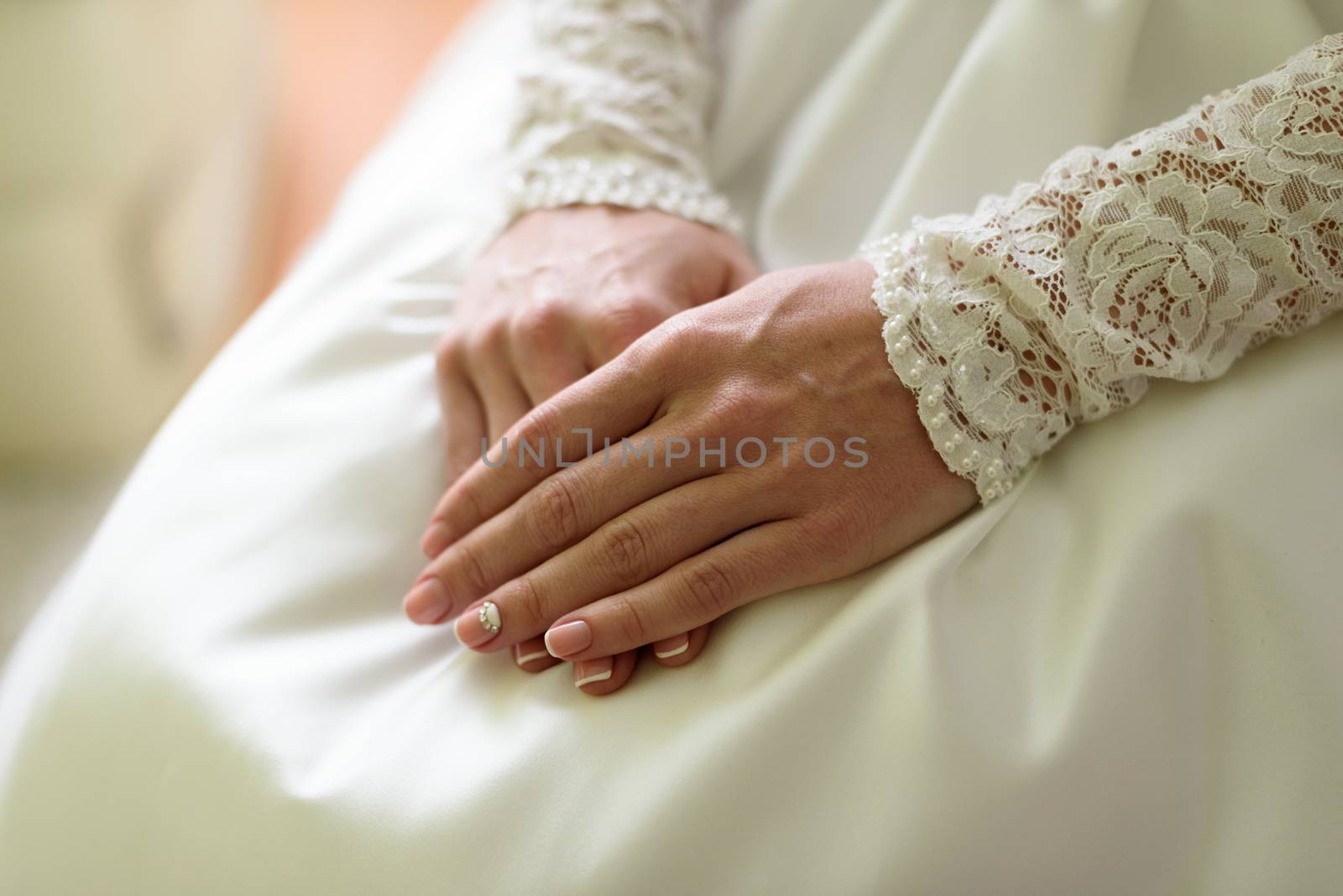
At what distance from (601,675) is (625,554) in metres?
0.08

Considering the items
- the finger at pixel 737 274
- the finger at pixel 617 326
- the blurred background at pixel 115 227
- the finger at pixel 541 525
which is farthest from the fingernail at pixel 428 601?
the blurred background at pixel 115 227

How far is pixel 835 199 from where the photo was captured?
0.93m

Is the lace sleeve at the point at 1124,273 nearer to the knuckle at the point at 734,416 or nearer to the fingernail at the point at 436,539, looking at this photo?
the knuckle at the point at 734,416

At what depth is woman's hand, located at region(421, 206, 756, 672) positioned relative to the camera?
0.83 meters

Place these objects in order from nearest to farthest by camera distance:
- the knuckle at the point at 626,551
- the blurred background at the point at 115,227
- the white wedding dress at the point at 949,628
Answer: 1. the white wedding dress at the point at 949,628
2. the knuckle at the point at 626,551
3. the blurred background at the point at 115,227

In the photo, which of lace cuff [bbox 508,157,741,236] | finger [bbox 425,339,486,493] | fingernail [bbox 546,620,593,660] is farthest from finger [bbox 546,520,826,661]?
lace cuff [bbox 508,157,741,236]

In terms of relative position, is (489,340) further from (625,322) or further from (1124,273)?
(1124,273)

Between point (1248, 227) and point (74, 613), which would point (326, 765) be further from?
point (1248, 227)

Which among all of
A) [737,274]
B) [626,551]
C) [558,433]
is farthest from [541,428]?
[737,274]

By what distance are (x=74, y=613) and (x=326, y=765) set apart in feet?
0.82

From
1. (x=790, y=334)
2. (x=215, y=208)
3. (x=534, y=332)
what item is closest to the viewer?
(x=790, y=334)

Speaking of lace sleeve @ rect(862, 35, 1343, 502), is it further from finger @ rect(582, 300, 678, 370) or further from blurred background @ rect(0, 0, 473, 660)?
blurred background @ rect(0, 0, 473, 660)

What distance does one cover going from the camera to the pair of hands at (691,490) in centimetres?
67

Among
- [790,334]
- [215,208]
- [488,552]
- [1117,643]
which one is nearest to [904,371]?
[790,334]
